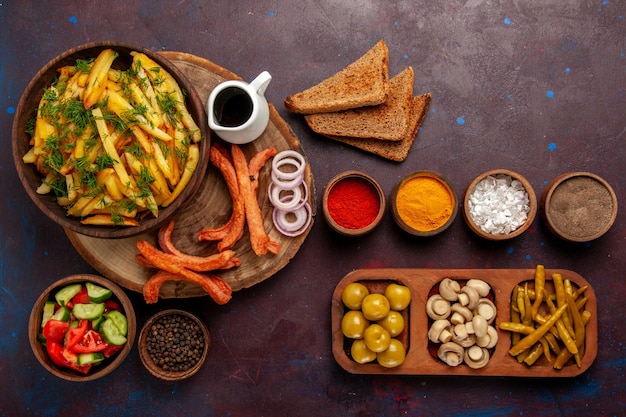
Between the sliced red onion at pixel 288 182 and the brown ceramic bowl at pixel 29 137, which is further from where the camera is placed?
the sliced red onion at pixel 288 182

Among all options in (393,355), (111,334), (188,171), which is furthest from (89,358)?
(393,355)

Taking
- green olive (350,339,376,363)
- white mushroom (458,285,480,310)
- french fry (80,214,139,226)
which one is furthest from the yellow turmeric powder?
french fry (80,214,139,226)

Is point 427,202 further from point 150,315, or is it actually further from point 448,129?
point 150,315

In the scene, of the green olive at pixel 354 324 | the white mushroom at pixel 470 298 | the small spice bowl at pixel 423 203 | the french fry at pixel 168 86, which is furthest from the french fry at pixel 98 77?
the white mushroom at pixel 470 298

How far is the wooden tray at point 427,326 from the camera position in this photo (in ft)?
11.4

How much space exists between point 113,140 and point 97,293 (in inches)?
40.4

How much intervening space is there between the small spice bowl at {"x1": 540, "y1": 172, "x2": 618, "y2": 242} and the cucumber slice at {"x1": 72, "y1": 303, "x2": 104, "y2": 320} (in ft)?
9.66

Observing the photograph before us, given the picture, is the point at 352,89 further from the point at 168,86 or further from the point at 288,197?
the point at 168,86

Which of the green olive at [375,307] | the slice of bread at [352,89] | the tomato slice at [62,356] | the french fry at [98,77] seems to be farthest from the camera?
the slice of bread at [352,89]

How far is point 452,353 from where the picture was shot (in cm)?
342

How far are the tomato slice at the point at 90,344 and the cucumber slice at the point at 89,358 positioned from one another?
24mm

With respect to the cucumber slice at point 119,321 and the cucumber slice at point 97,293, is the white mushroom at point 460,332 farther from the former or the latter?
the cucumber slice at point 97,293

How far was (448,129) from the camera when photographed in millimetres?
3750

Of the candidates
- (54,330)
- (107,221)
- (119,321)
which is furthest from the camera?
(119,321)
